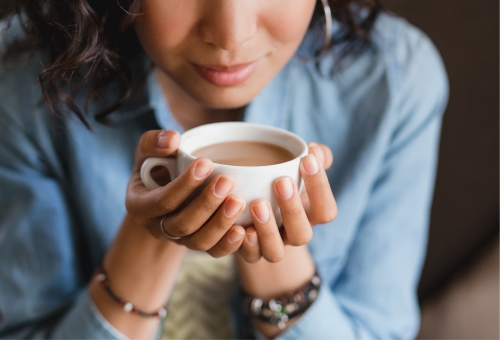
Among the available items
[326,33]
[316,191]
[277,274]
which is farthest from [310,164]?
[326,33]

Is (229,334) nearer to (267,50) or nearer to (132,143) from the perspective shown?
(132,143)

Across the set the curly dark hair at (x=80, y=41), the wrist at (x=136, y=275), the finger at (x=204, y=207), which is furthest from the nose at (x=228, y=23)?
the wrist at (x=136, y=275)

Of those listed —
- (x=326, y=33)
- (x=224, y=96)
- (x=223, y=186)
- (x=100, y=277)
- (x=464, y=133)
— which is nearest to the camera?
(x=223, y=186)

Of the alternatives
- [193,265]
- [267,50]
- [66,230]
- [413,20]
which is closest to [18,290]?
[66,230]

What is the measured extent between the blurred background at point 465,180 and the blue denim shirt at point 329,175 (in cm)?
8

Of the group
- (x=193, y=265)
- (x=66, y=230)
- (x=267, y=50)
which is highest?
(x=267, y=50)

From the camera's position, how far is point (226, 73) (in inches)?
28.2

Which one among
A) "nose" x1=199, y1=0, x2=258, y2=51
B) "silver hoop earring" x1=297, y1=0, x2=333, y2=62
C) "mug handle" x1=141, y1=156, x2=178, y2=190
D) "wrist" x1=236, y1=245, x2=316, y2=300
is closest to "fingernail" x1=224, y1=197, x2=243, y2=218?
"mug handle" x1=141, y1=156, x2=178, y2=190

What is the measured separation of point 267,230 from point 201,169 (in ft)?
0.38

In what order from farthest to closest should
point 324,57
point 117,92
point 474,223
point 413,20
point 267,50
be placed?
point 474,223 → point 413,20 → point 324,57 → point 117,92 → point 267,50

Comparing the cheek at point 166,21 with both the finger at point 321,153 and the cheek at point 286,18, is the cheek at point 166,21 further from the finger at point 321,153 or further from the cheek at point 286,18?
the finger at point 321,153

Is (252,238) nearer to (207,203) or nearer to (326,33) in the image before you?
(207,203)

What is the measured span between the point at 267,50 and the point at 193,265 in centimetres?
56

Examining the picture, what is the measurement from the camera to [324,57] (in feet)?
3.34
